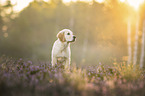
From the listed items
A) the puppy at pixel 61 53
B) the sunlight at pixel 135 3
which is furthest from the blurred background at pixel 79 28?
the puppy at pixel 61 53

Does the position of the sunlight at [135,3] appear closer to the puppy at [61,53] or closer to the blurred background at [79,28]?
the blurred background at [79,28]

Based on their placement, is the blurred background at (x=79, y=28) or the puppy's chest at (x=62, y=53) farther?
the blurred background at (x=79, y=28)

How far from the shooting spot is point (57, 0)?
34875mm

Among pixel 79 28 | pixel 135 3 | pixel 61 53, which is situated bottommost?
pixel 61 53

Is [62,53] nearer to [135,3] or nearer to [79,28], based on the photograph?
[135,3]

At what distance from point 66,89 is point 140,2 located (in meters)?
24.4

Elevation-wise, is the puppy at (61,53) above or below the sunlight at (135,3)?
below

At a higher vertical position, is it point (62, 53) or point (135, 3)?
point (135, 3)

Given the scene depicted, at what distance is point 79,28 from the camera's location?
32.1 meters

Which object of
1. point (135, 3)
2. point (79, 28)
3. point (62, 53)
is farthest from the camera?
point (79, 28)

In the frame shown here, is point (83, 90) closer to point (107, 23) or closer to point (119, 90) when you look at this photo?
point (119, 90)

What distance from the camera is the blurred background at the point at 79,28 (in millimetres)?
26047

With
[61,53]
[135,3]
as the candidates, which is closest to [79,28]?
[135,3]

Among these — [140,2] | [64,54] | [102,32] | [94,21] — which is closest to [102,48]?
[102,32]
